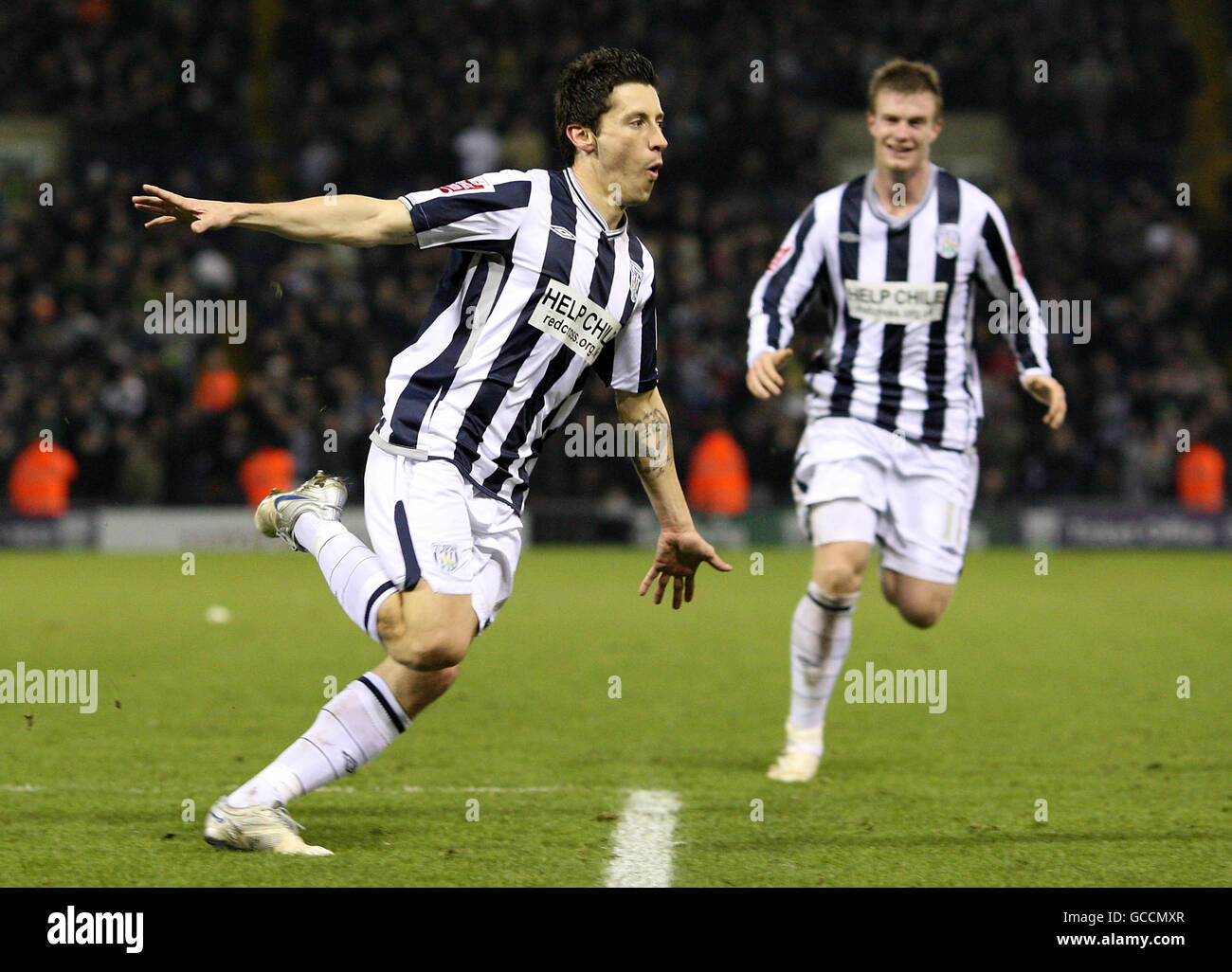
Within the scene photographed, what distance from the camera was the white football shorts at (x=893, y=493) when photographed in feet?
19.4

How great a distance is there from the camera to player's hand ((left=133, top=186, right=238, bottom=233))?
3801 millimetres

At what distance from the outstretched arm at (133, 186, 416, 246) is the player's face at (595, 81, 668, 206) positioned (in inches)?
25.7

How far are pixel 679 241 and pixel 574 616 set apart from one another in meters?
8.44

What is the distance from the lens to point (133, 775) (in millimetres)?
5578

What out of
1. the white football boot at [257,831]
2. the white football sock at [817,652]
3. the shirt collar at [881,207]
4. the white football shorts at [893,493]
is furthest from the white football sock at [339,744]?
the shirt collar at [881,207]

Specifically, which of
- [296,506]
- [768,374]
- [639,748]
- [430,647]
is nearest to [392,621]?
[430,647]

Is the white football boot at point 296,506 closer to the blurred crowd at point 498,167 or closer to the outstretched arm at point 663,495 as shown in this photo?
the outstretched arm at point 663,495

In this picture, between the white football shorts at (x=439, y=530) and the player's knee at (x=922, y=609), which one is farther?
the player's knee at (x=922, y=609)

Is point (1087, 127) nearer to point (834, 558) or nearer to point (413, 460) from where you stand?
point (834, 558)

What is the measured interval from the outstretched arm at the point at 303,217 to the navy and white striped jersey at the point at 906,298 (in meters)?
2.13

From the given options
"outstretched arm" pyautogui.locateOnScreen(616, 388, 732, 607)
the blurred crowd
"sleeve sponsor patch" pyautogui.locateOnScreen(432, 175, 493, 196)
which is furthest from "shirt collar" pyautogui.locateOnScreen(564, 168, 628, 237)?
the blurred crowd

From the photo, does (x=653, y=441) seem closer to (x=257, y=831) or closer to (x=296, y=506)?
(x=296, y=506)

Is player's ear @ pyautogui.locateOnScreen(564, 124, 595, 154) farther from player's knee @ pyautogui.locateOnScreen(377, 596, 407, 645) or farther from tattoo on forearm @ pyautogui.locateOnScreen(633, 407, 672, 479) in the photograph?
player's knee @ pyautogui.locateOnScreen(377, 596, 407, 645)
